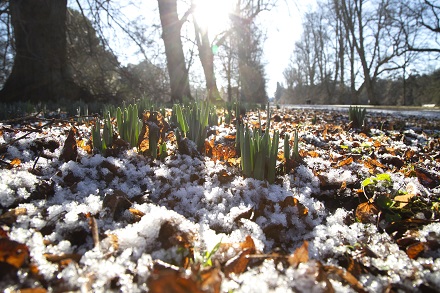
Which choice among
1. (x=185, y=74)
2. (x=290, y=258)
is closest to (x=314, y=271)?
(x=290, y=258)

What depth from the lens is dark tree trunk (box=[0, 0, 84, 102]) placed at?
6465mm

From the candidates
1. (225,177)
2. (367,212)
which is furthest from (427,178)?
(225,177)

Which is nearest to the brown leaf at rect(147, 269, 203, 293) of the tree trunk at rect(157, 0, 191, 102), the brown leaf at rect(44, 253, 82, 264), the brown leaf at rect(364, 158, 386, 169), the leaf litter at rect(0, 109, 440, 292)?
the leaf litter at rect(0, 109, 440, 292)

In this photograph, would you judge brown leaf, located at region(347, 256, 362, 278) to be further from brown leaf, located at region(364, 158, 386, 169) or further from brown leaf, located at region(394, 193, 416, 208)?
brown leaf, located at region(364, 158, 386, 169)

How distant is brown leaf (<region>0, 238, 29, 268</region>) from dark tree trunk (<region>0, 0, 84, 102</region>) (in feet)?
22.5

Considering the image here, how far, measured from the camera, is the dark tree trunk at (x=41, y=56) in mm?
6465

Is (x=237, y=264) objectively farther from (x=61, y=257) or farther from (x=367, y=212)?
(x=367, y=212)

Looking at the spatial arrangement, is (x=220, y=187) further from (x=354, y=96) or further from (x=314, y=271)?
(x=354, y=96)

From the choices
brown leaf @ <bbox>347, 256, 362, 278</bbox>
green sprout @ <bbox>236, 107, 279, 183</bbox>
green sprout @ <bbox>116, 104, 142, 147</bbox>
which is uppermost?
green sprout @ <bbox>116, 104, 142, 147</bbox>

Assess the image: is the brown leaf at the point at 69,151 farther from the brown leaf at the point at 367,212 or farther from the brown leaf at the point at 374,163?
the brown leaf at the point at 374,163

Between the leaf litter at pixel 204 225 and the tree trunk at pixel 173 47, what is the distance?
22.9 ft

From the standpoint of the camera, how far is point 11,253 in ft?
2.28

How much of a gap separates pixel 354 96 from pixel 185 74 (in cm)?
2299

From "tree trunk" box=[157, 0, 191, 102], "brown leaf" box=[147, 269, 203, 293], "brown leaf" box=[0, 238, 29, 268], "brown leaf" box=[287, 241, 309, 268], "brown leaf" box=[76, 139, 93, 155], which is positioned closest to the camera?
"brown leaf" box=[147, 269, 203, 293]
